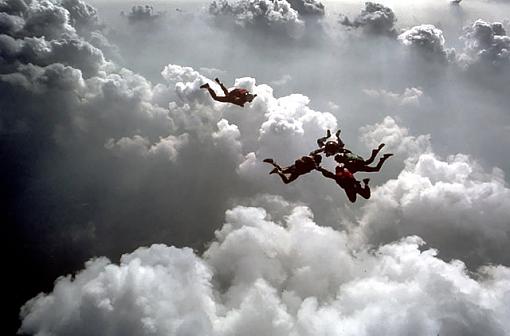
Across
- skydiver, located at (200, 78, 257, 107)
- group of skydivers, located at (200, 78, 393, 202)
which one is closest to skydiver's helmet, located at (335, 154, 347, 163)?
group of skydivers, located at (200, 78, 393, 202)

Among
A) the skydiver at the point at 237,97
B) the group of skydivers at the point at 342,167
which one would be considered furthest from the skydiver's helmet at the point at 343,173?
the skydiver at the point at 237,97

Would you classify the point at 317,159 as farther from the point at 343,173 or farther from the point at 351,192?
the point at 351,192

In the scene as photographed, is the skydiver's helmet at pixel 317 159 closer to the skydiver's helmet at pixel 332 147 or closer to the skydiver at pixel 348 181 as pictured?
the skydiver at pixel 348 181

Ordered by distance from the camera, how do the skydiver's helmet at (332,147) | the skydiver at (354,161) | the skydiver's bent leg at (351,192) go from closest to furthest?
the skydiver's helmet at (332,147), the skydiver at (354,161), the skydiver's bent leg at (351,192)

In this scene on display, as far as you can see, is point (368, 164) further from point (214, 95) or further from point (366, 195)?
point (214, 95)

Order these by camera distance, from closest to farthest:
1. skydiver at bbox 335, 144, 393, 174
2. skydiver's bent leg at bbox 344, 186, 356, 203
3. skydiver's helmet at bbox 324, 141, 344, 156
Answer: skydiver's helmet at bbox 324, 141, 344, 156
skydiver at bbox 335, 144, 393, 174
skydiver's bent leg at bbox 344, 186, 356, 203

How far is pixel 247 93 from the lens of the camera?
1481 inches

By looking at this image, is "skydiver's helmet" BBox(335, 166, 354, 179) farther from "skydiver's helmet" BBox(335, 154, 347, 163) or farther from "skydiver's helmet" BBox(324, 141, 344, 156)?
"skydiver's helmet" BBox(324, 141, 344, 156)

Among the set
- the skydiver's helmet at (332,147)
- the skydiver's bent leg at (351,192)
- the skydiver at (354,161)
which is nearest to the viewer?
the skydiver's helmet at (332,147)

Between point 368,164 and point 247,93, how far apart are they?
13189 millimetres

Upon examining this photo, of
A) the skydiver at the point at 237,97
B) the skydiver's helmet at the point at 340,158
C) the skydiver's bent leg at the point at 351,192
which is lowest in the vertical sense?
the skydiver's bent leg at the point at 351,192

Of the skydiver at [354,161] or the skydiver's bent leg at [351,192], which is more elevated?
the skydiver at [354,161]

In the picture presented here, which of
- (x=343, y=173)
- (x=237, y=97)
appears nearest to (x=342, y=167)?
(x=343, y=173)

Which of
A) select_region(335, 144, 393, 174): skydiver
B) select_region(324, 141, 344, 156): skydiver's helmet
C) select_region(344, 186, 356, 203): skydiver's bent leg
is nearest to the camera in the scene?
select_region(324, 141, 344, 156): skydiver's helmet
